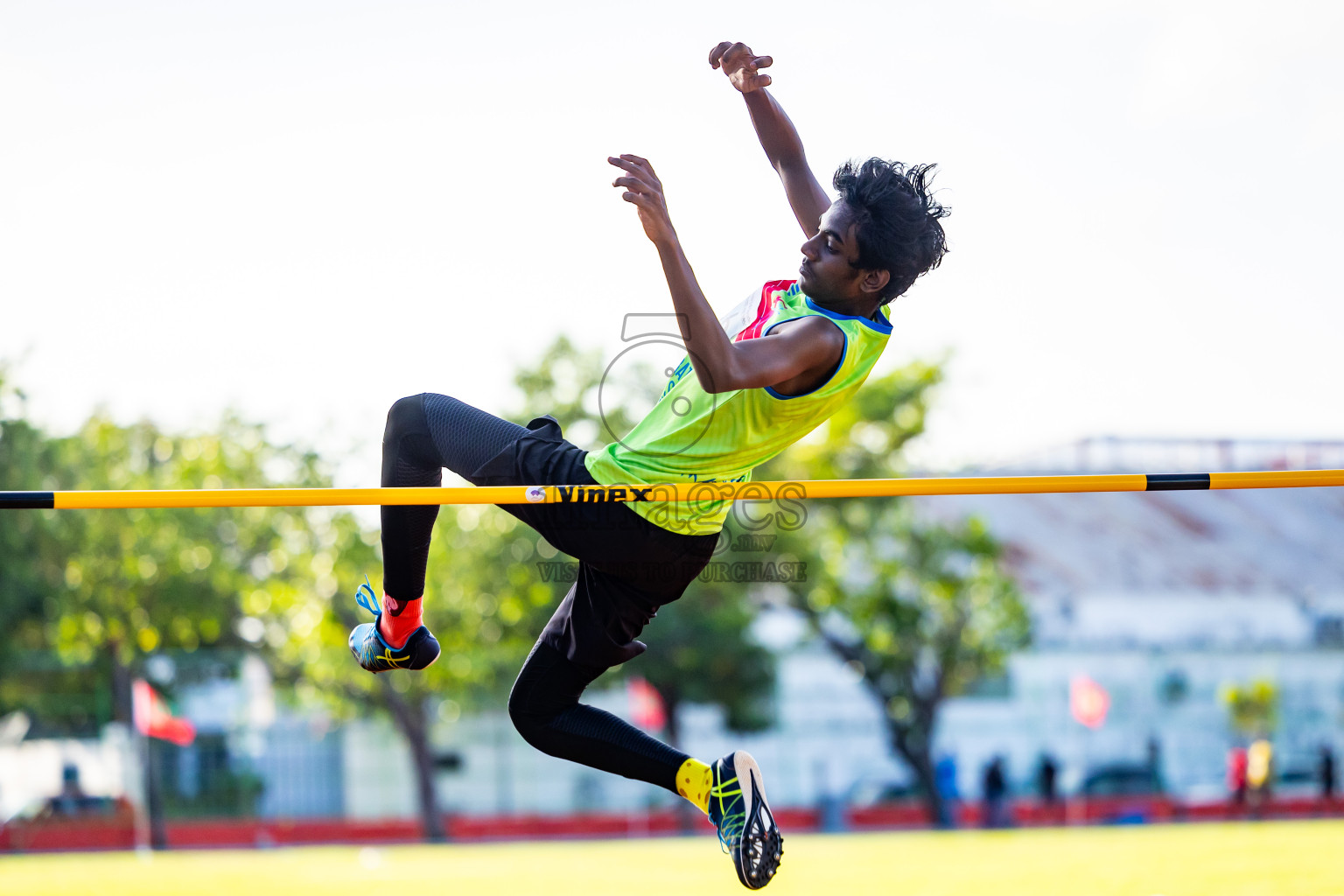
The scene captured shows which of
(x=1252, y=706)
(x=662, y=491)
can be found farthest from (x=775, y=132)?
(x=1252, y=706)

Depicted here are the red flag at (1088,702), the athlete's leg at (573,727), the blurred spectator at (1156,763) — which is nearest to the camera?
the athlete's leg at (573,727)

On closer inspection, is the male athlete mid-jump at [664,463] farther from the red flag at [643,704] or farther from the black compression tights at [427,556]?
the red flag at [643,704]

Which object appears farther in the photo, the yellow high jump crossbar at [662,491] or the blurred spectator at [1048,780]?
the blurred spectator at [1048,780]

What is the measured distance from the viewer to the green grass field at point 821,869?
348 inches

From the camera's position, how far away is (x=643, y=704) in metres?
23.0

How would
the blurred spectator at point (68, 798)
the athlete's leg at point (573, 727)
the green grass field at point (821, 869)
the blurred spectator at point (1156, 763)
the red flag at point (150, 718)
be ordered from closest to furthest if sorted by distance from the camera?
the athlete's leg at point (573, 727) → the green grass field at point (821, 869) → the red flag at point (150, 718) → the blurred spectator at point (68, 798) → the blurred spectator at point (1156, 763)

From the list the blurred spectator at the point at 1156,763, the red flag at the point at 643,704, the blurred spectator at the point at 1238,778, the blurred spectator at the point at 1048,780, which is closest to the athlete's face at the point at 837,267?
the red flag at the point at 643,704

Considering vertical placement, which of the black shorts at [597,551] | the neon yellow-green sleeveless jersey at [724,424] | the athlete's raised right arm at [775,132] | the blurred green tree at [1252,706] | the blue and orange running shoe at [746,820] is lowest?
the blurred green tree at [1252,706]

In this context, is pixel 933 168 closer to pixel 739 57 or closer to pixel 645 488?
pixel 739 57

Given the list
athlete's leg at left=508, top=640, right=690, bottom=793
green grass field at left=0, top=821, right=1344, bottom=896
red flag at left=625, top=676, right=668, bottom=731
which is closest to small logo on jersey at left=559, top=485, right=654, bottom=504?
athlete's leg at left=508, top=640, right=690, bottom=793

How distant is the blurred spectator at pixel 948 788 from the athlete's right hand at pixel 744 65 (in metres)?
23.4

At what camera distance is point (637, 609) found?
3840 millimetres

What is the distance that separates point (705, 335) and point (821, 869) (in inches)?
370

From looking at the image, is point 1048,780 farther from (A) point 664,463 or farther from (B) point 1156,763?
(A) point 664,463
